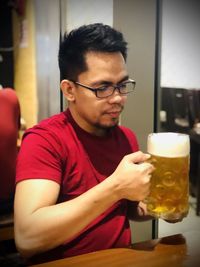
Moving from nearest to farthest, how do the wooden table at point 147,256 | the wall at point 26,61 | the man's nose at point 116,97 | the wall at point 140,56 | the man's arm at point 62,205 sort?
the wooden table at point 147,256 → the man's arm at point 62,205 → the man's nose at point 116,97 → the wall at point 140,56 → the wall at point 26,61

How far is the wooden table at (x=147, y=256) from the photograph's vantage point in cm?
87

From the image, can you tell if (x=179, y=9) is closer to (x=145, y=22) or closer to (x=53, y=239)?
(x=145, y=22)

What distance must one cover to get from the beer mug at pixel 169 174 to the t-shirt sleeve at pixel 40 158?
0.31 metres

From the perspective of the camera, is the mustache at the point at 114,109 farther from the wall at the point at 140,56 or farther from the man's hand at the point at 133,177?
the wall at the point at 140,56

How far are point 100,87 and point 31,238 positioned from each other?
0.55 m

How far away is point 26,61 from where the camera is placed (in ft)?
12.0

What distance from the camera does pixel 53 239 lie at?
100cm

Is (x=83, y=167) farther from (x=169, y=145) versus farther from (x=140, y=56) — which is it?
(x=140, y=56)

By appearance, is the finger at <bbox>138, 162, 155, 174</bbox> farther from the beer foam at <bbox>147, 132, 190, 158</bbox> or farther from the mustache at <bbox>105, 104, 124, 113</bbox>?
the mustache at <bbox>105, 104, 124, 113</bbox>

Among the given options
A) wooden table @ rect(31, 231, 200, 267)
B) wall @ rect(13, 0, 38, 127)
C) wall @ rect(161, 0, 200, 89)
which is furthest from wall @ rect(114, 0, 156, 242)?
wall @ rect(13, 0, 38, 127)

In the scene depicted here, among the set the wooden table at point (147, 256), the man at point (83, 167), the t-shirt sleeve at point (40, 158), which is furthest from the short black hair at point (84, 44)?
the wooden table at point (147, 256)

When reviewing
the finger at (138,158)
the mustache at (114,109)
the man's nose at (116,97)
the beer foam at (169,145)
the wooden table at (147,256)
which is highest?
the man's nose at (116,97)

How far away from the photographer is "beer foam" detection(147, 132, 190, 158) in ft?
3.18

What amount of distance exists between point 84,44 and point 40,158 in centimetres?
46
